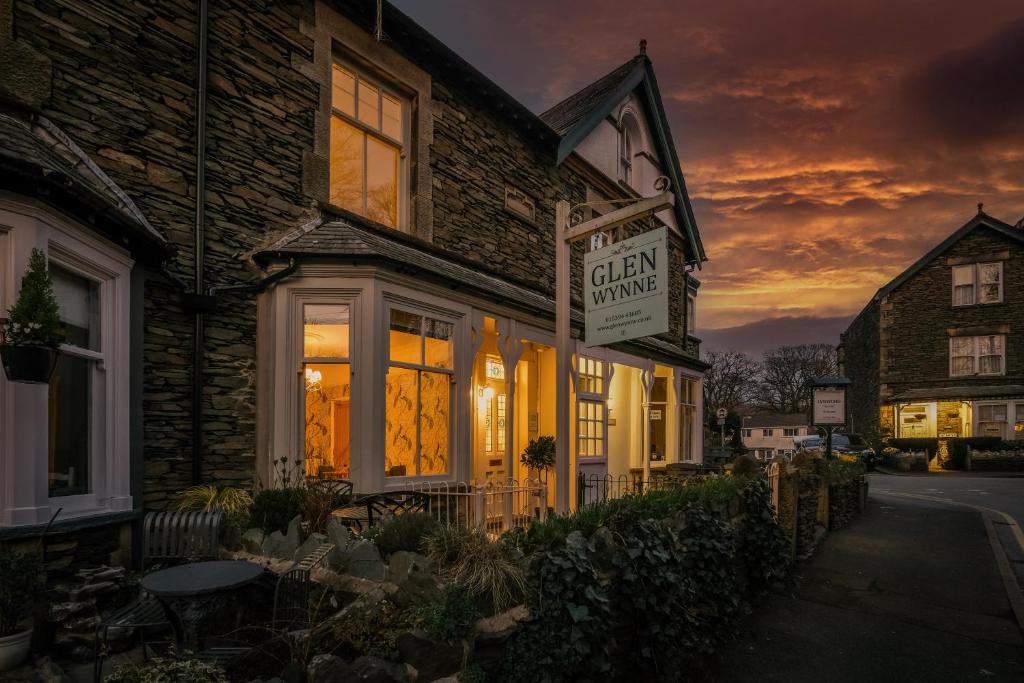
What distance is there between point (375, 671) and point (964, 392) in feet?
109

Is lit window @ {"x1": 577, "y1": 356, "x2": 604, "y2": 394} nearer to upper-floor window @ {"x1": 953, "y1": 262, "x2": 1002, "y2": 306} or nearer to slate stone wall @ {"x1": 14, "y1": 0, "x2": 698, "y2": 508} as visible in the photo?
slate stone wall @ {"x1": 14, "y1": 0, "x2": 698, "y2": 508}

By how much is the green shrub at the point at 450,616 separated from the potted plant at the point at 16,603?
2.55m

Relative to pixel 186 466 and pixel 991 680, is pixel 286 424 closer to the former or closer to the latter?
pixel 186 466

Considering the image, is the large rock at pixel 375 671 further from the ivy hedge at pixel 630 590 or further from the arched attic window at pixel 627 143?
the arched attic window at pixel 627 143

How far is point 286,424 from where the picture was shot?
7.32 m

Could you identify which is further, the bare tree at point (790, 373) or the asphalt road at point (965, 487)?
the bare tree at point (790, 373)

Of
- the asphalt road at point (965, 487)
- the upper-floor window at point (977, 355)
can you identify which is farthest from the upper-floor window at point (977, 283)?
the asphalt road at point (965, 487)

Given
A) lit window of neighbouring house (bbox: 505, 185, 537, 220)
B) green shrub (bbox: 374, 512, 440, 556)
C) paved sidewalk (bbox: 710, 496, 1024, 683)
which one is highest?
lit window of neighbouring house (bbox: 505, 185, 537, 220)

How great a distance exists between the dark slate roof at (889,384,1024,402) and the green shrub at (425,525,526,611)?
104 feet

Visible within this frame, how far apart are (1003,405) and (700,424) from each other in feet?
66.6

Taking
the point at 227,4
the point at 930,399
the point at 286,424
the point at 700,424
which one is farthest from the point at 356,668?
the point at 930,399

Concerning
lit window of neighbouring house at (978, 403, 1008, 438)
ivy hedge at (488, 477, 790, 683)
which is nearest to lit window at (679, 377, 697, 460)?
ivy hedge at (488, 477, 790, 683)

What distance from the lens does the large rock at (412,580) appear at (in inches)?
172

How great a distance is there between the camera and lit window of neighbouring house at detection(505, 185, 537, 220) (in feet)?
37.9
